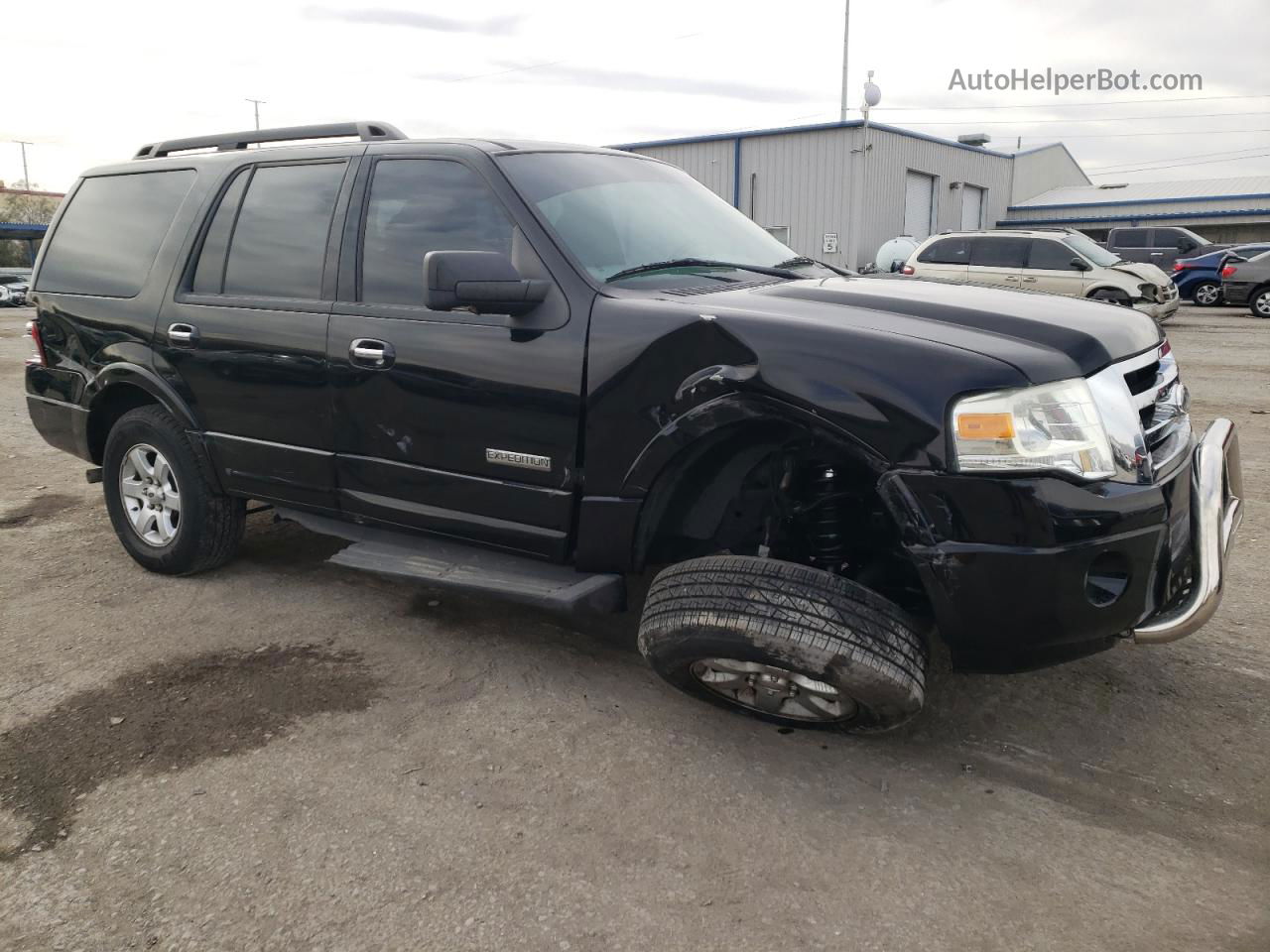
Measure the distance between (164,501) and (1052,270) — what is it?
15329mm

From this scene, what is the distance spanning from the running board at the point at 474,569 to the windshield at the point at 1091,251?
15448 millimetres

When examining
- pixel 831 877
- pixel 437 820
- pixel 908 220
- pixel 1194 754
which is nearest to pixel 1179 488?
pixel 1194 754

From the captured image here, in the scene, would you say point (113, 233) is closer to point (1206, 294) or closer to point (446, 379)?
point (446, 379)

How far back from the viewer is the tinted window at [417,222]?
356cm

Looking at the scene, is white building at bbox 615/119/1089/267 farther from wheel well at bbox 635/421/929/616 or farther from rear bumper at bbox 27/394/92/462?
wheel well at bbox 635/421/929/616

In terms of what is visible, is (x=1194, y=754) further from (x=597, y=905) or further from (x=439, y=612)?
(x=439, y=612)

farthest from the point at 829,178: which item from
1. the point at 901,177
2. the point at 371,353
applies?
the point at 371,353

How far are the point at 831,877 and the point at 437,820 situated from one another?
105 cm

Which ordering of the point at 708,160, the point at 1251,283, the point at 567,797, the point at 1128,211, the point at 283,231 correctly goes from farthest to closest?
1. the point at 1128,211
2. the point at 708,160
3. the point at 1251,283
4. the point at 283,231
5. the point at 567,797

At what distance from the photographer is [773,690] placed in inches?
117

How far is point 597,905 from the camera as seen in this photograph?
A: 2400 millimetres

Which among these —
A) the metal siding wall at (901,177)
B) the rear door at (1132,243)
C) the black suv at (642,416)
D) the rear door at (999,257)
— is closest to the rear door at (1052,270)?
the rear door at (999,257)

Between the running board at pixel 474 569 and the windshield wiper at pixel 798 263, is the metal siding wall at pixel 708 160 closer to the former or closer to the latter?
the windshield wiper at pixel 798 263

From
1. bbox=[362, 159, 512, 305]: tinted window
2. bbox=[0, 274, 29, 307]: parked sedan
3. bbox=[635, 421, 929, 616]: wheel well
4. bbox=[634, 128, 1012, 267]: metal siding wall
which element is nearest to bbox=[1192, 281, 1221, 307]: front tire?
bbox=[634, 128, 1012, 267]: metal siding wall
